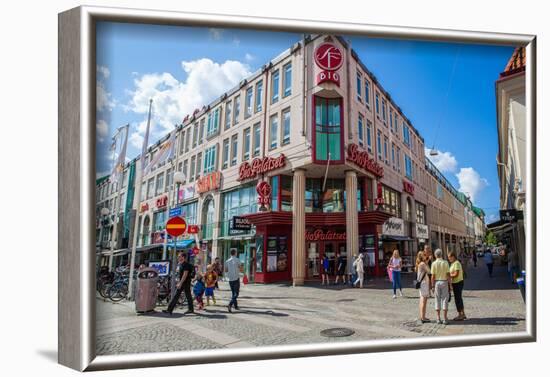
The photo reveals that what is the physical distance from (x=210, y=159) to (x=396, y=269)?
234 inches

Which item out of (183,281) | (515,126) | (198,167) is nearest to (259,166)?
(198,167)

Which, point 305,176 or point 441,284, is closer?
point 441,284

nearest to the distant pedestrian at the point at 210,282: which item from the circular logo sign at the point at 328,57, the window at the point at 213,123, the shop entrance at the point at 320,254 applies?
the window at the point at 213,123

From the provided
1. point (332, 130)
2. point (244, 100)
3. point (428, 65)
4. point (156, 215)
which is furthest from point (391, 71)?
point (156, 215)

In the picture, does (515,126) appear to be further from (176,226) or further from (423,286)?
(176,226)

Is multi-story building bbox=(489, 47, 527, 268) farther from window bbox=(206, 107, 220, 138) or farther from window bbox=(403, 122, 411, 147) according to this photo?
window bbox=(206, 107, 220, 138)

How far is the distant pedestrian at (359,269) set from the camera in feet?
38.9

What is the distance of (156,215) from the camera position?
995 cm

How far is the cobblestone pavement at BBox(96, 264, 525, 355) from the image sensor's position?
6.98 metres

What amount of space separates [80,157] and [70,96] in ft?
3.65

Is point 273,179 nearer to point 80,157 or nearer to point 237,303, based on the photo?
point 237,303

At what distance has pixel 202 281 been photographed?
9.44 meters

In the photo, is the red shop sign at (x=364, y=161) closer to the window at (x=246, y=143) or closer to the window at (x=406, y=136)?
the window at (x=406, y=136)

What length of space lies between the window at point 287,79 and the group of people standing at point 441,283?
5977 mm
